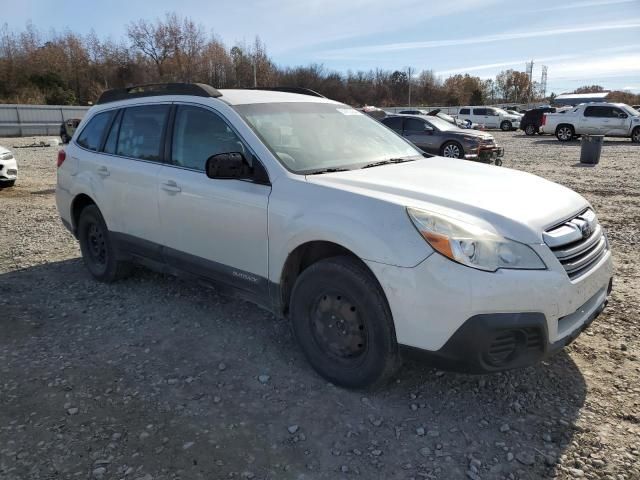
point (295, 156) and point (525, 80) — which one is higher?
point (525, 80)

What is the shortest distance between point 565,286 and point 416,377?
1.12 metres

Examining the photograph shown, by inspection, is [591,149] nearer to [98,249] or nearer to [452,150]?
[452,150]

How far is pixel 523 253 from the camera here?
8.56ft

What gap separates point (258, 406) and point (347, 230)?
3.88 feet

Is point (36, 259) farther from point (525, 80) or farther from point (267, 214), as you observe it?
point (525, 80)

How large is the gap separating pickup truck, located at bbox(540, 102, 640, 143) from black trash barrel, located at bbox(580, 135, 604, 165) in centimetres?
1002

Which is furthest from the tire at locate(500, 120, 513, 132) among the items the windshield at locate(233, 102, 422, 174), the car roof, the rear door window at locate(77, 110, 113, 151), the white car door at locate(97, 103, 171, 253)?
the white car door at locate(97, 103, 171, 253)

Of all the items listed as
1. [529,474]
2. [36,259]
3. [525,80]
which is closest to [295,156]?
[529,474]

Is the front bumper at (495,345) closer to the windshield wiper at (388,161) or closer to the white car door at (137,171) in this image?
the windshield wiper at (388,161)

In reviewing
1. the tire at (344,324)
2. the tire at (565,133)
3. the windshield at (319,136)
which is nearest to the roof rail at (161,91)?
the windshield at (319,136)

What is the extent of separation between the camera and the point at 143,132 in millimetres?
4469

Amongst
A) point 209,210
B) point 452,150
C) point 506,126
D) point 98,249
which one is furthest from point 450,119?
point 209,210

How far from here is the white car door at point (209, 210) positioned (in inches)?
136

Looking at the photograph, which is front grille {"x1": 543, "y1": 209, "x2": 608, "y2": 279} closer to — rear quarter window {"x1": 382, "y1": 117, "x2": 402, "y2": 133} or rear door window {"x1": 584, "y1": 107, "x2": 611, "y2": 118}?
rear quarter window {"x1": 382, "y1": 117, "x2": 402, "y2": 133}
